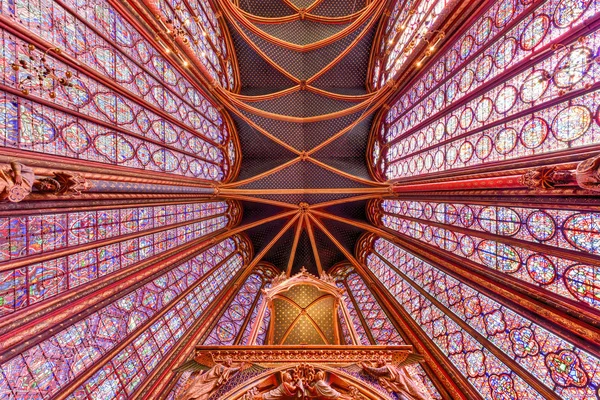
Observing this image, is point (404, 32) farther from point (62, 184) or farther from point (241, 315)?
point (241, 315)

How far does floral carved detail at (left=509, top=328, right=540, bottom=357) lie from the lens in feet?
21.6

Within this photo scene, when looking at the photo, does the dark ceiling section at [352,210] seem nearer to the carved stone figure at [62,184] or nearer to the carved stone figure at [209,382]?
the carved stone figure at [209,382]

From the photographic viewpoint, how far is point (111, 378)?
24.2 feet

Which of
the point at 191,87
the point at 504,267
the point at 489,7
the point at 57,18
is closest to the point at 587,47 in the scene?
the point at 489,7

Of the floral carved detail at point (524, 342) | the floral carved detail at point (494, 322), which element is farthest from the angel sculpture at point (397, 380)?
the floral carved detail at point (494, 322)

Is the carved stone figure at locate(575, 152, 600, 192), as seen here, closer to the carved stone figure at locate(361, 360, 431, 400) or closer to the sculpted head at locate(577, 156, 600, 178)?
the sculpted head at locate(577, 156, 600, 178)

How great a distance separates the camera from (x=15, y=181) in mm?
4707

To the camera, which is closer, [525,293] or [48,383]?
[48,383]

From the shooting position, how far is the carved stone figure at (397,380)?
5306 mm

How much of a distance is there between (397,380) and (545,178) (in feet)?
16.0

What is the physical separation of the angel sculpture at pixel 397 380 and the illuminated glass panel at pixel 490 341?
316 cm

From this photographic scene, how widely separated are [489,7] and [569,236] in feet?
22.2

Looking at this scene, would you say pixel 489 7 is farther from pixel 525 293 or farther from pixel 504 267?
pixel 525 293

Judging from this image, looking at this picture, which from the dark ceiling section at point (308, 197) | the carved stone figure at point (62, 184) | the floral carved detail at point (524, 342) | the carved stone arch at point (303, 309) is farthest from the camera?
the dark ceiling section at point (308, 197)
